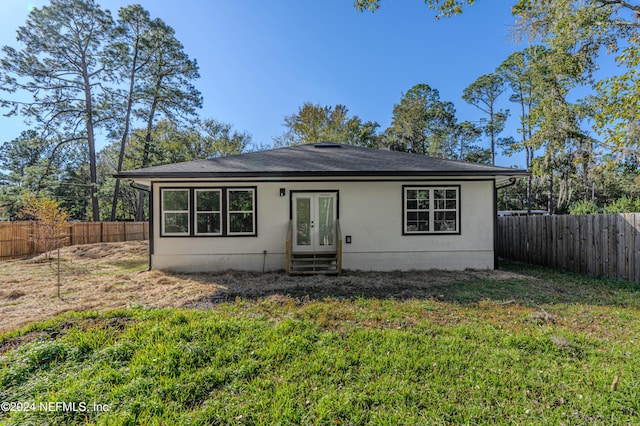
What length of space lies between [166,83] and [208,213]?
1841 cm

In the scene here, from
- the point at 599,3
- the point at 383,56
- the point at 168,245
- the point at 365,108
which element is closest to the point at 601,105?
the point at 599,3

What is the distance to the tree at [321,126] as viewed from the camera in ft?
A: 72.1

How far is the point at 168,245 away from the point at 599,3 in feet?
49.8

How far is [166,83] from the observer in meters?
21.0

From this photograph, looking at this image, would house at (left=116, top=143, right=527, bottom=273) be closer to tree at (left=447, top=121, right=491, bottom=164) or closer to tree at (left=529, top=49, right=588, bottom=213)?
tree at (left=529, top=49, right=588, bottom=213)

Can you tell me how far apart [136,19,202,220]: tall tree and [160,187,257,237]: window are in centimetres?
A: 1566

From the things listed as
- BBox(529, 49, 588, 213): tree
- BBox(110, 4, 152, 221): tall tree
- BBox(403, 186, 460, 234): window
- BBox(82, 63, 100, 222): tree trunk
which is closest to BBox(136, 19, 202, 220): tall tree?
BBox(110, 4, 152, 221): tall tree

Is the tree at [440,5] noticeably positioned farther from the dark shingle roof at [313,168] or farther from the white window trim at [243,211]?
the white window trim at [243,211]

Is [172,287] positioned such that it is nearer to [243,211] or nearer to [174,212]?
[174,212]

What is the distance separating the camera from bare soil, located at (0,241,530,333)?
16.3ft

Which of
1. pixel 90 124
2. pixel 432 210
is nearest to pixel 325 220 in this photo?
pixel 432 210

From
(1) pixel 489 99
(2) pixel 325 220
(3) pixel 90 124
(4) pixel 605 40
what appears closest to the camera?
(2) pixel 325 220

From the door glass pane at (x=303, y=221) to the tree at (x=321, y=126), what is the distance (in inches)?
565

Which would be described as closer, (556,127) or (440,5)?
(440,5)
